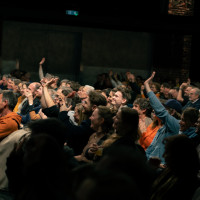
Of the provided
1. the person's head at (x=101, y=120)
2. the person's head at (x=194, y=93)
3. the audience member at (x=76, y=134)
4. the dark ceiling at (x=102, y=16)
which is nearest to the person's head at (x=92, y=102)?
the audience member at (x=76, y=134)

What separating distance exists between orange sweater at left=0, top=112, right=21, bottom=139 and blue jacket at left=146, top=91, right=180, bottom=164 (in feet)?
5.36

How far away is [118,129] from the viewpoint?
11.9 feet

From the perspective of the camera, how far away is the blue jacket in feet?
15.0

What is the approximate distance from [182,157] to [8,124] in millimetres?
2364

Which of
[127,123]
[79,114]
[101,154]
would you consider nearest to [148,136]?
[79,114]

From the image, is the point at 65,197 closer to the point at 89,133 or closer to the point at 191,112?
the point at 89,133

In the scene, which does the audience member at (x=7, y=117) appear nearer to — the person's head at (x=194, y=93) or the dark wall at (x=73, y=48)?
the person's head at (x=194, y=93)

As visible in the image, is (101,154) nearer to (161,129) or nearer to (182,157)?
(182,157)

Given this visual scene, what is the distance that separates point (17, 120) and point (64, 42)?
401 inches

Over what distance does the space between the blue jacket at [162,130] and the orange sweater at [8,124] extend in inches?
64.3

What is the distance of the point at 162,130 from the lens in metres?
4.69

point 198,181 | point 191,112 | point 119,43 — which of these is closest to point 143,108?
point 191,112

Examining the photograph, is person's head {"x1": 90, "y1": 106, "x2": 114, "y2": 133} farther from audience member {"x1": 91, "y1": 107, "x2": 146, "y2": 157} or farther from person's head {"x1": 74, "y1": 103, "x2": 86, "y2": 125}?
person's head {"x1": 74, "y1": 103, "x2": 86, "y2": 125}

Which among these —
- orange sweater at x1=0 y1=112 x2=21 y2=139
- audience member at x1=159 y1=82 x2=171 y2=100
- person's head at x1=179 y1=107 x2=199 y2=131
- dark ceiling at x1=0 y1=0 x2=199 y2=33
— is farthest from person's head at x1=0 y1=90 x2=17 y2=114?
dark ceiling at x1=0 y1=0 x2=199 y2=33
